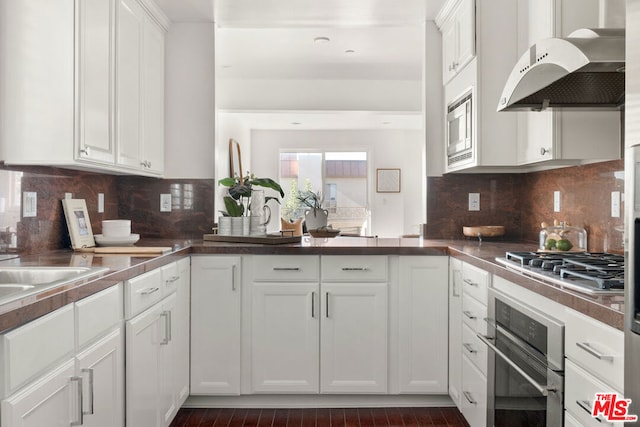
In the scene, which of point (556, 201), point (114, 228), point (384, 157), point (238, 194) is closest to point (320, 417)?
point (238, 194)

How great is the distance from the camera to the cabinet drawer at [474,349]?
2166 mm

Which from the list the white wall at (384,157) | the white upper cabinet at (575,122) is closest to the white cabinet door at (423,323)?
the white upper cabinet at (575,122)

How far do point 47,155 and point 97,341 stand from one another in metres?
0.87

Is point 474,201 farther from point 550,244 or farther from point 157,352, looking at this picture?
point 157,352

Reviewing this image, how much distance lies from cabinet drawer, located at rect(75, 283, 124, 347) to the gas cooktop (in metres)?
1.39

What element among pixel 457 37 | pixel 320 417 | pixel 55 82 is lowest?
pixel 320 417

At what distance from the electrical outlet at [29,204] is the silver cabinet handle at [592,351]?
2212 mm

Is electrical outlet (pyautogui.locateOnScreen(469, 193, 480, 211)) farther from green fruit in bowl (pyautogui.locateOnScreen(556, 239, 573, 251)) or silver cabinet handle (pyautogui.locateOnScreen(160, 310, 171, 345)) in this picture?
silver cabinet handle (pyautogui.locateOnScreen(160, 310, 171, 345))

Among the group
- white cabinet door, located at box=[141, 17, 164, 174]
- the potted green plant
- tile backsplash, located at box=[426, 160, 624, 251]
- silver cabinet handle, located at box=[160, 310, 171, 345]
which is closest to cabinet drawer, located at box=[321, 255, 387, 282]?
the potted green plant

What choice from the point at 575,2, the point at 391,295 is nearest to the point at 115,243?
the point at 391,295

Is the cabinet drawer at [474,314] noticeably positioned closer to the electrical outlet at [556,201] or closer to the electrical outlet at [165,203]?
the electrical outlet at [556,201]

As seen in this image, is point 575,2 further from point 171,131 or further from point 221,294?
point 171,131

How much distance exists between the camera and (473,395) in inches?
91.2

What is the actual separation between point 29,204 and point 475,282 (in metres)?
2.02
